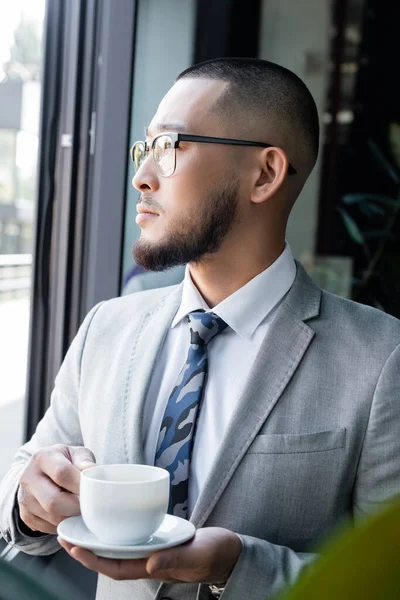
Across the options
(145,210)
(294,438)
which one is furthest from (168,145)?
(294,438)

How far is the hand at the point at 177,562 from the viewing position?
0.85 metres

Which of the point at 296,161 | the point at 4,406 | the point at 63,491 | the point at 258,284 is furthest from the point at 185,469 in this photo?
the point at 4,406

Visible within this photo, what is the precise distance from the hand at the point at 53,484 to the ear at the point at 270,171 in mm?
614

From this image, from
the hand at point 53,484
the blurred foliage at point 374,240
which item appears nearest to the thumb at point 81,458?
the hand at point 53,484

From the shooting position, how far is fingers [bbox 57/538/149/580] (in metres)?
0.85

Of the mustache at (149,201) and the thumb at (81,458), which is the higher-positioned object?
the mustache at (149,201)

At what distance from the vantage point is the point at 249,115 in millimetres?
1424

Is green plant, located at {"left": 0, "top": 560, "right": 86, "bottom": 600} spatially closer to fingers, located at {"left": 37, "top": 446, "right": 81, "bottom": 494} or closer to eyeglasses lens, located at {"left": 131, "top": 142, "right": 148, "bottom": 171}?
fingers, located at {"left": 37, "top": 446, "right": 81, "bottom": 494}

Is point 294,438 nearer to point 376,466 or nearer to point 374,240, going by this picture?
point 376,466

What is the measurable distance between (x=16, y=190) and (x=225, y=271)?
0.68m

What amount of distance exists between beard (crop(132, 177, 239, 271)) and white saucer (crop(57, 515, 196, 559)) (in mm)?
535

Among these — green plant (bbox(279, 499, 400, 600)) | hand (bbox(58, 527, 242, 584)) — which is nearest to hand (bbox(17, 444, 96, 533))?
hand (bbox(58, 527, 242, 584))

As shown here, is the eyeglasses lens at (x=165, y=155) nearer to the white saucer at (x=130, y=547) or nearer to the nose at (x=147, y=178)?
the nose at (x=147, y=178)

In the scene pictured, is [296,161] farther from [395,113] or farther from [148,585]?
[395,113]
